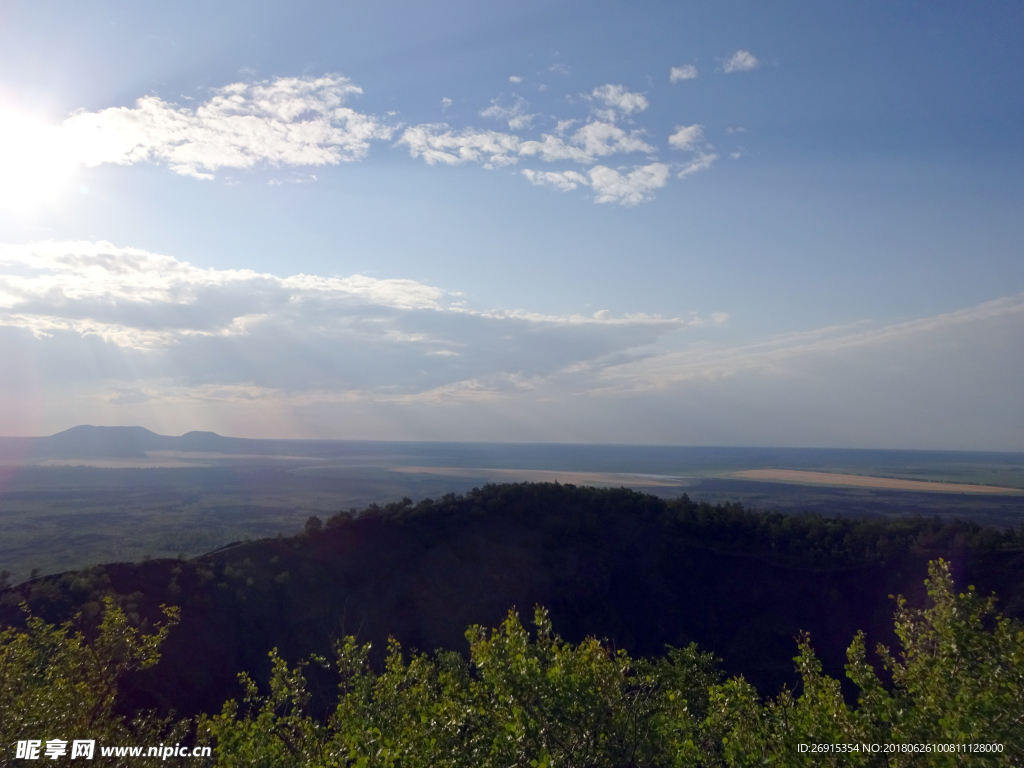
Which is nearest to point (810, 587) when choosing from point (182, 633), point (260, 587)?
point (260, 587)

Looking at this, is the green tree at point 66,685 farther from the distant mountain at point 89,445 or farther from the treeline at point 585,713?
the distant mountain at point 89,445

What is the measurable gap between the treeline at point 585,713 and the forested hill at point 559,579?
15272 mm

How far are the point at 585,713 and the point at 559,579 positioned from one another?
86.7ft

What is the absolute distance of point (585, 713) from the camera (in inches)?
308

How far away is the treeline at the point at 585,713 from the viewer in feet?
23.4

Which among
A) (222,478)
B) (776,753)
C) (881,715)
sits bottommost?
(222,478)

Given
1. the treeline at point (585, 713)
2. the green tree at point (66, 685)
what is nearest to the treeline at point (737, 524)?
the green tree at point (66, 685)

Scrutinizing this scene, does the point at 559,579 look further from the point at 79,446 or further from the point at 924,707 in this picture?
the point at 79,446

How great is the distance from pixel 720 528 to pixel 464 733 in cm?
3327

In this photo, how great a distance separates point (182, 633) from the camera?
2398 cm

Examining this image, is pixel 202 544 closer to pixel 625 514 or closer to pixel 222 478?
pixel 625 514

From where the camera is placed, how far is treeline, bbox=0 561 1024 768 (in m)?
7.12

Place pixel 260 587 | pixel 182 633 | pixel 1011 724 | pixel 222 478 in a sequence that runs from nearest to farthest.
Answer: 1. pixel 1011 724
2. pixel 182 633
3. pixel 260 587
4. pixel 222 478

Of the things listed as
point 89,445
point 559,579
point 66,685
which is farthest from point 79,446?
point 66,685
